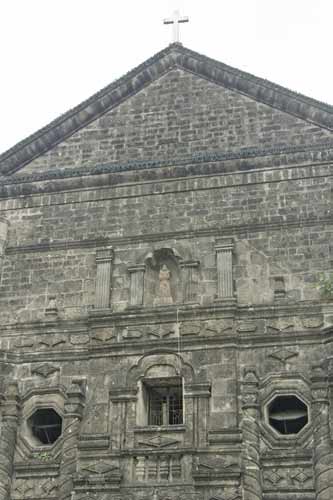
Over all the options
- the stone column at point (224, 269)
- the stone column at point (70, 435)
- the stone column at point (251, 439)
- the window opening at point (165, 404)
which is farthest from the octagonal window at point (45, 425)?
the stone column at point (224, 269)

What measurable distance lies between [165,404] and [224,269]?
2738mm

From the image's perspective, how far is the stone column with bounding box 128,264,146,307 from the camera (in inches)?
661

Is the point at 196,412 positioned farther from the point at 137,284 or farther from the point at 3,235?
the point at 3,235

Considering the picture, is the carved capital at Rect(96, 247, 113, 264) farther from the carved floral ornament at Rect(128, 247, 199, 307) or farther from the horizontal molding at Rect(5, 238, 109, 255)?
the carved floral ornament at Rect(128, 247, 199, 307)

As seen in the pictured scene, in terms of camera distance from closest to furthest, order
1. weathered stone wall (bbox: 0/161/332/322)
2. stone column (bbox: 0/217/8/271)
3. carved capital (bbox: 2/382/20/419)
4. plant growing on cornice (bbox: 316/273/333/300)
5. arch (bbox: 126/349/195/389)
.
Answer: arch (bbox: 126/349/195/389) → plant growing on cornice (bbox: 316/273/333/300) → carved capital (bbox: 2/382/20/419) → weathered stone wall (bbox: 0/161/332/322) → stone column (bbox: 0/217/8/271)

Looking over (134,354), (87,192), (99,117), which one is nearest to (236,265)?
(134,354)

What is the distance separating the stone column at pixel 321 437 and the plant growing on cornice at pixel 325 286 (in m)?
1.42

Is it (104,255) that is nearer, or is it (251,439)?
(251,439)

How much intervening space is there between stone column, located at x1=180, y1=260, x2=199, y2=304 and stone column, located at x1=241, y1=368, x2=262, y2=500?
74.6 inches

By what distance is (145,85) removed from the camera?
64.7ft

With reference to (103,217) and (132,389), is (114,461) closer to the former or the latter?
(132,389)

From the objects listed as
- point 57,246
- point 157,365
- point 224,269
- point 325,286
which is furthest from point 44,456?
point 325,286

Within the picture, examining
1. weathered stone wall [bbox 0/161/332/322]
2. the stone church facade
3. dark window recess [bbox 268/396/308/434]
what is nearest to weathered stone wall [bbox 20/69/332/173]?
the stone church facade

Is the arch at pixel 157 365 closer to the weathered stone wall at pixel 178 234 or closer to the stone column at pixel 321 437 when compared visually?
the weathered stone wall at pixel 178 234
